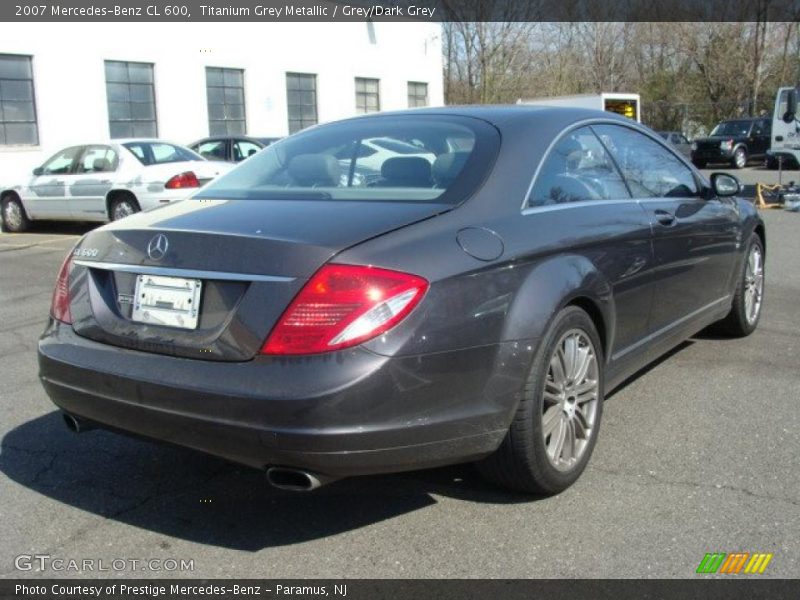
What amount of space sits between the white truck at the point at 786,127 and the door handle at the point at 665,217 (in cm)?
1511

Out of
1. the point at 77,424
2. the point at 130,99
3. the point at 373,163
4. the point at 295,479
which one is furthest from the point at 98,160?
the point at 295,479

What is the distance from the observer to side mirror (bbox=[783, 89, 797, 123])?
1733cm

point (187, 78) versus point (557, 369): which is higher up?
point (187, 78)

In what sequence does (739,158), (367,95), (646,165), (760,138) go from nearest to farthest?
1. (646,165)
2. (367,95)
3. (739,158)
4. (760,138)

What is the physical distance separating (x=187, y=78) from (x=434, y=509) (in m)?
19.9

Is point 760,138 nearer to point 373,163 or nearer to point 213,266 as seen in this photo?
point 373,163

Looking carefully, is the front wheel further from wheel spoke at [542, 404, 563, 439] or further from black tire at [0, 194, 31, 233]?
black tire at [0, 194, 31, 233]

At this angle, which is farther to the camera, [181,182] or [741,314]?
[181,182]

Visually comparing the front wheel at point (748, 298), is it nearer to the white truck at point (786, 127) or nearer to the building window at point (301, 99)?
the white truck at point (786, 127)

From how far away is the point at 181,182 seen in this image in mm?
11781

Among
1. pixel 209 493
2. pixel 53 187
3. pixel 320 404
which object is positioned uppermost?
pixel 53 187

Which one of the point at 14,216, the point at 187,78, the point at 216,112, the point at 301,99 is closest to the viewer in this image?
the point at 14,216

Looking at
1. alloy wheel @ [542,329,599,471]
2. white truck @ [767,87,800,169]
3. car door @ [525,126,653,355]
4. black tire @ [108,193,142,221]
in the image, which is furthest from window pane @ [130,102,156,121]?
alloy wheel @ [542,329,599,471]

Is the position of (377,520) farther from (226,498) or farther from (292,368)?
(292,368)
